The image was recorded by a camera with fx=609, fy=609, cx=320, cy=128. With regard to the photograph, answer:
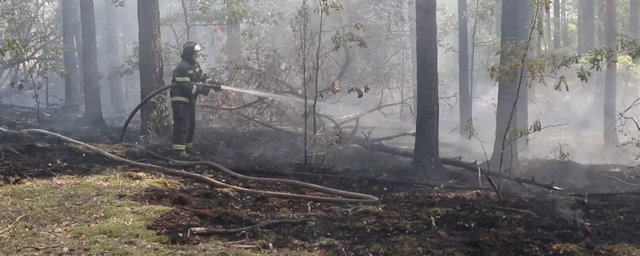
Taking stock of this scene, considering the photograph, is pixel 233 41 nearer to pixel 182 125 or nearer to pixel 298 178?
pixel 182 125

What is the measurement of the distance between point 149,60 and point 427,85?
18.9 ft

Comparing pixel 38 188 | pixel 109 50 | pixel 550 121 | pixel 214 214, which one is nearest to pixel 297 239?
pixel 214 214

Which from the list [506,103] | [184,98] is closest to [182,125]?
[184,98]

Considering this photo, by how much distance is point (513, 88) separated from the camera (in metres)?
10.6

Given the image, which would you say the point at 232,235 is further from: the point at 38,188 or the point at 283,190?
the point at 38,188

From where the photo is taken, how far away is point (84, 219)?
17.5ft

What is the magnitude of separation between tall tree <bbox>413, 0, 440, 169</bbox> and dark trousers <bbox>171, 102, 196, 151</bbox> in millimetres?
3573

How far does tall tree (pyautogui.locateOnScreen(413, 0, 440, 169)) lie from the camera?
8.87 m

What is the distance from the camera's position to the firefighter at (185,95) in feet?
31.0

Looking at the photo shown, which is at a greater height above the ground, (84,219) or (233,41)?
(233,41)

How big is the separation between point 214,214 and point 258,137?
6.27 meters

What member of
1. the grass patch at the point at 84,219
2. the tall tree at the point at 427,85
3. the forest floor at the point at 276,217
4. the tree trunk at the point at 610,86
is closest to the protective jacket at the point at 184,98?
the forest floor at the point at 276,217

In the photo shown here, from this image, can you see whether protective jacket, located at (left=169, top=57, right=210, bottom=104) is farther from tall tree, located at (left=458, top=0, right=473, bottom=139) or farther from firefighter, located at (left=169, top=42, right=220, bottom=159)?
tall tree, located at (left=458, top=0, right=473, bottom=139)

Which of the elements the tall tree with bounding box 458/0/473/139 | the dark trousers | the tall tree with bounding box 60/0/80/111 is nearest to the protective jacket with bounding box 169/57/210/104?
the dark trousers
